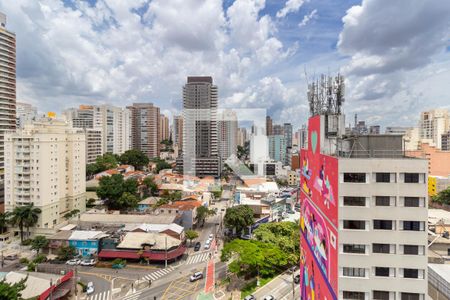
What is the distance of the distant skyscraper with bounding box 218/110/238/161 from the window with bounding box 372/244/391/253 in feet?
229

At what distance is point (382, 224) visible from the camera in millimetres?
14039

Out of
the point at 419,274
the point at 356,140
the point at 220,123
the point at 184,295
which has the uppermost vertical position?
the point at 220,123

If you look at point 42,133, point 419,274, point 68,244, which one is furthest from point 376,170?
point 42,133

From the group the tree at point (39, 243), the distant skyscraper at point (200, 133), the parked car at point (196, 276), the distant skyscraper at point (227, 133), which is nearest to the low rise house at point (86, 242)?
the tree at point (39, 243)

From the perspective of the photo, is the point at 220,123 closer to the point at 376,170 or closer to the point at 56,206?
the point at 56,206

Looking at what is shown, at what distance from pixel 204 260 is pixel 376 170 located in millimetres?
25880

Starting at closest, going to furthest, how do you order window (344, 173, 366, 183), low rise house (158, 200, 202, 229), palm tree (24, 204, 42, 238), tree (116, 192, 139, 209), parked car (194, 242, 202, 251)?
window (344, 173, 366, 183)
parked car (194, 242, 202, 251)
palm tree (24, 204, 42, 238)
low rise house (158, 200, 202, 229)
tree (116, 192, 139, 209)

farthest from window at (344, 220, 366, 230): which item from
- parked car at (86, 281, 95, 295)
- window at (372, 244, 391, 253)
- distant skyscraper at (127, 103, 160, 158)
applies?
distant skyscraper at (127, 103, 160, 158)

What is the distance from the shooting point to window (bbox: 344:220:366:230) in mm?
14023

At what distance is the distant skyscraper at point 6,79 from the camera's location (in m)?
55.0

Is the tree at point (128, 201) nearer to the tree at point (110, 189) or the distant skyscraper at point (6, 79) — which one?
the tree at point (110, 189)

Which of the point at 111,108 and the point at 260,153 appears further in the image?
the point at 111,108

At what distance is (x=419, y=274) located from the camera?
543 inches

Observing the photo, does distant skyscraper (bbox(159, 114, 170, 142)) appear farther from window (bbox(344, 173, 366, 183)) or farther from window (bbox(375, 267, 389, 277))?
window (bbox(375, 267, 389, 277))
